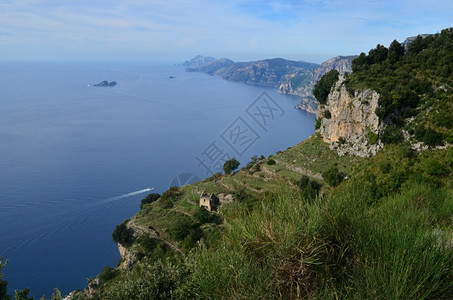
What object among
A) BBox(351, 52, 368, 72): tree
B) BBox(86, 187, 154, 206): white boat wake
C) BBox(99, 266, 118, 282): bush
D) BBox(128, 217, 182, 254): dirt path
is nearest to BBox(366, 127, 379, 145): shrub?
BBox(351, 52, 368, 72): tree

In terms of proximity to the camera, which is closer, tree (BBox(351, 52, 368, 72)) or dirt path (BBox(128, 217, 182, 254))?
dirt path (BBox(128, 217, 182, 254))

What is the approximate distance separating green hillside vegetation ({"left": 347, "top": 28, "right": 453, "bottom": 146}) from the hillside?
14cm

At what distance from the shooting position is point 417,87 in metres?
26.8

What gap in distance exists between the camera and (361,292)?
4.04m

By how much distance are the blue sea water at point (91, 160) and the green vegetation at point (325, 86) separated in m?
19.8

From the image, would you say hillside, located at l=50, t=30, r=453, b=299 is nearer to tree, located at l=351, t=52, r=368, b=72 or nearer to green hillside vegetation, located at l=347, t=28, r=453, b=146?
green hillside vegetation, located at l=347, t=28, r=453, b=146

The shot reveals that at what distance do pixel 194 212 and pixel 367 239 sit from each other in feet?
82.8

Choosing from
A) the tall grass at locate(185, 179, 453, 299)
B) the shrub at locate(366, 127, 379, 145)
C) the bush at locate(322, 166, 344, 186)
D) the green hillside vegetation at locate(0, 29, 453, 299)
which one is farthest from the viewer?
the shrub at locate(366, 127, 379, 145)

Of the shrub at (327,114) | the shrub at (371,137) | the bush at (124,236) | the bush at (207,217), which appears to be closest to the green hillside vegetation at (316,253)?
the shrub at (371,137)

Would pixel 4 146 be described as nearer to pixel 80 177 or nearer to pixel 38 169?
pixel 38 169

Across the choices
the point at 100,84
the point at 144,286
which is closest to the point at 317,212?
the point at 144,286

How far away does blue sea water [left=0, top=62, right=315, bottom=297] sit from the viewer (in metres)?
38.8

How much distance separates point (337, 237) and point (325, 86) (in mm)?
34728

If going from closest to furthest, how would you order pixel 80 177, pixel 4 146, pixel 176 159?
pixel 80 177 → pixel 176 159 → pixel 4 146
